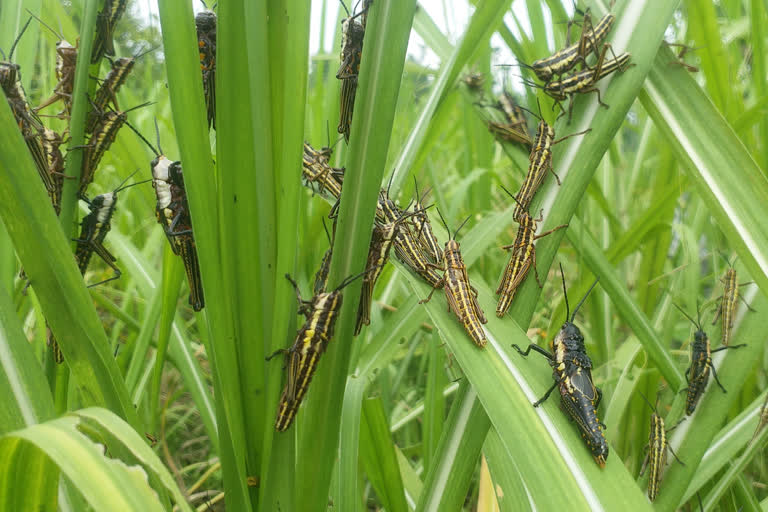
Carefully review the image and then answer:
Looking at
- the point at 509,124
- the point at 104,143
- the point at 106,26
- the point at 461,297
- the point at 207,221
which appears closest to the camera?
the point at 207,221

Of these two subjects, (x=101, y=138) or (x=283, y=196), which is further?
(x=101, y=138)

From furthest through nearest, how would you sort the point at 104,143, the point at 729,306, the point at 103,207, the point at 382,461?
the point at 729,306, the point at 103,207, the point at 382,461, the point at 104,143

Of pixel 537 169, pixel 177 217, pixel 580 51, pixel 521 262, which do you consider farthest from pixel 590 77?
pixel 177 217

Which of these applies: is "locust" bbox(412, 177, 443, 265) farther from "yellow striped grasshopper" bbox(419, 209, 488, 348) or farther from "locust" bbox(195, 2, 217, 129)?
"locust" bbox(195, 2, 217, 129)

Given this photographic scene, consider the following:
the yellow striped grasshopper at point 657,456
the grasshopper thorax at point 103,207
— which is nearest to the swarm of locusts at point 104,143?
the grasshopper thorax at point 103,207

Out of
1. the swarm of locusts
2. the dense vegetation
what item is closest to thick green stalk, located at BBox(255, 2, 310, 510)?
the dense vegetation

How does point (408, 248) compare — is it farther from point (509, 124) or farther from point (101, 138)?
point (509, 124)
